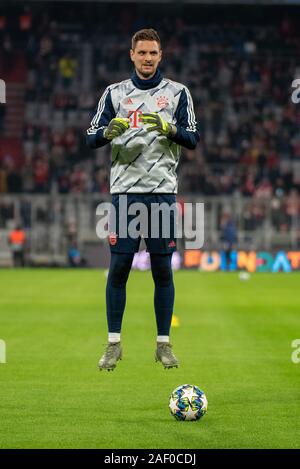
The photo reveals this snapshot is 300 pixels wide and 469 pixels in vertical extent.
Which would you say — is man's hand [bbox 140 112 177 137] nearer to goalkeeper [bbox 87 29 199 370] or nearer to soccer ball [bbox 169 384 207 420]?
goalkeeper [bbox 87 29 199 370]

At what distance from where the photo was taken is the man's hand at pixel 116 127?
8555 mm

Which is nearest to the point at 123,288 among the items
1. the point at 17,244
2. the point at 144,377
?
the point at 144,377

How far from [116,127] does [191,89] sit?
31.1m

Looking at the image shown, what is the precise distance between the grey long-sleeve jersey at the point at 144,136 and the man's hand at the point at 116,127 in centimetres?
15

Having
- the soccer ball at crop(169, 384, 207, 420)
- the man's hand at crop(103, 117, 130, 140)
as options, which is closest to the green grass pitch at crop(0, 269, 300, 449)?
the soccer ball at crop(169, 384, 207, 420)

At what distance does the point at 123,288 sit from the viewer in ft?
29.8

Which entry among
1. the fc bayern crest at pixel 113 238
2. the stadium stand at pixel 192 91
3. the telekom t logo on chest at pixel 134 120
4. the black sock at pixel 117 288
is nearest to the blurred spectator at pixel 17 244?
the stadium stand at pixel 192 91

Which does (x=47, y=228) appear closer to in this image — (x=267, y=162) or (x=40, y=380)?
(x=267, y=162)

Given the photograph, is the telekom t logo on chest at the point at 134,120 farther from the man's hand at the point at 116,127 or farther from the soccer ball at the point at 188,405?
the soccer ball at the point at 188,405

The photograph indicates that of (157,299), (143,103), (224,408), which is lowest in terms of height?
(224,408)

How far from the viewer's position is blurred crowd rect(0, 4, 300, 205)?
3550 centimetres

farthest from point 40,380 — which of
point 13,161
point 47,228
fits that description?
point 13,161

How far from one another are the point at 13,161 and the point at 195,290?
16036 millimetres
